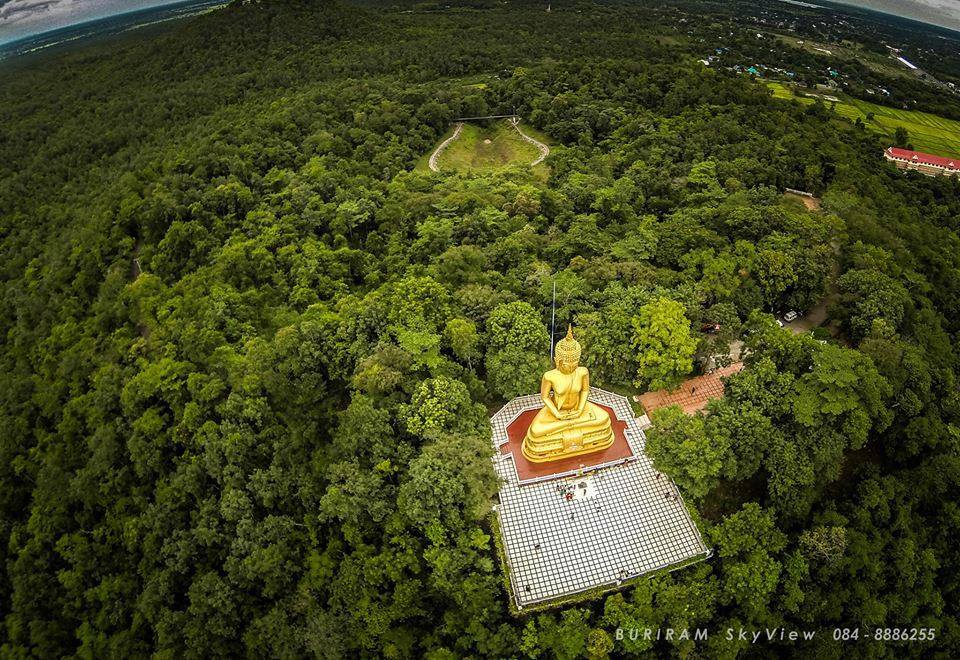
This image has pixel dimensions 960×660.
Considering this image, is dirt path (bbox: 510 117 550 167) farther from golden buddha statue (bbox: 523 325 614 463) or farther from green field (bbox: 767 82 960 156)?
green field (bbox: 767 82 960 156)

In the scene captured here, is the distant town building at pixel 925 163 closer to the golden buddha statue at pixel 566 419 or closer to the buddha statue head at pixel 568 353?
the golden buddha statue at pixel 566 419

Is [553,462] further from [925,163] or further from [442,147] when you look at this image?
[925,163]

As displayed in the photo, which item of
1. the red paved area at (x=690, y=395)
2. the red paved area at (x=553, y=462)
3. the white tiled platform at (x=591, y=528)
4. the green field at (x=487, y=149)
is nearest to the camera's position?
the white tiled platform at (x=591, y=528)

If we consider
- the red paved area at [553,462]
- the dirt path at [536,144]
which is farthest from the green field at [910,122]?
the red paved area at [553,462]

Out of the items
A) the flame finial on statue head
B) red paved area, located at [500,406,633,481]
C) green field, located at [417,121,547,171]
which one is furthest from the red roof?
the flame finial on statue head

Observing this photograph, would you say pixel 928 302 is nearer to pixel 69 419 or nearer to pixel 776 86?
pixel 69 419

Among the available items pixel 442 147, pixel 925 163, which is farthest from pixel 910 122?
pixel 442 147

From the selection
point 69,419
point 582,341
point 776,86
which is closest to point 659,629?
point 582,341
